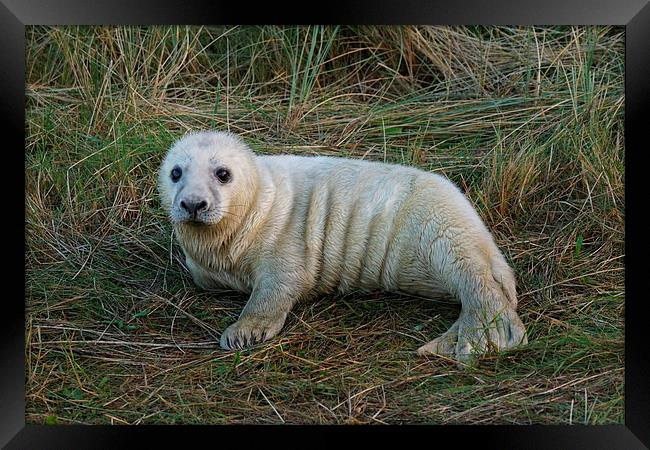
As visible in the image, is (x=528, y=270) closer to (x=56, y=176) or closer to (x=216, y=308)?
(x=216, y=308)

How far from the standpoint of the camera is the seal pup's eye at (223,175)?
4.31m

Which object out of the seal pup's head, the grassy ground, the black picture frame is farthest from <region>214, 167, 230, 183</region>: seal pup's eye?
the black picture frame

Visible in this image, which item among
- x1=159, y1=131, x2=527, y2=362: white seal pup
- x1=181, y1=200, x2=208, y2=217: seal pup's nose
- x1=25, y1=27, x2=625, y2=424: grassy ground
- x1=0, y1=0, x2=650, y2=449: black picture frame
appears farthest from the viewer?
x1=159, y1=131, x2=527, y2=362: white seal pup

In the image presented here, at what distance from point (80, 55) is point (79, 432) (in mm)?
1688

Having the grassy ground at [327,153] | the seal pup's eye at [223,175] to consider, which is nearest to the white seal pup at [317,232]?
the seal pup's eye at [223,175]

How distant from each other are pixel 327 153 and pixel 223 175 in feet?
2.43

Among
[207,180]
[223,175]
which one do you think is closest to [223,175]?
[223,175]

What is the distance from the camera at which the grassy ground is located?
12.8ft

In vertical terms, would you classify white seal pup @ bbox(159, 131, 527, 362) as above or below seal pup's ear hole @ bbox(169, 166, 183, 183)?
below

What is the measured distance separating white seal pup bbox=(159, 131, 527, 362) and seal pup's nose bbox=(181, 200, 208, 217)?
0.02 meters

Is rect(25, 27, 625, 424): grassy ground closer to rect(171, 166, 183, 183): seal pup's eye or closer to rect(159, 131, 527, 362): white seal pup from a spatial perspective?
rect(159, 131, 527, 362): white seal pup

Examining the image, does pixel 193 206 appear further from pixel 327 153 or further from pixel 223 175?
pixel 327 153

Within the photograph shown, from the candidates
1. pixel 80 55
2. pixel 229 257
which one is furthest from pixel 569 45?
pixel 80 55

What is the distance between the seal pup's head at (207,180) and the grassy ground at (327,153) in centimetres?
29
